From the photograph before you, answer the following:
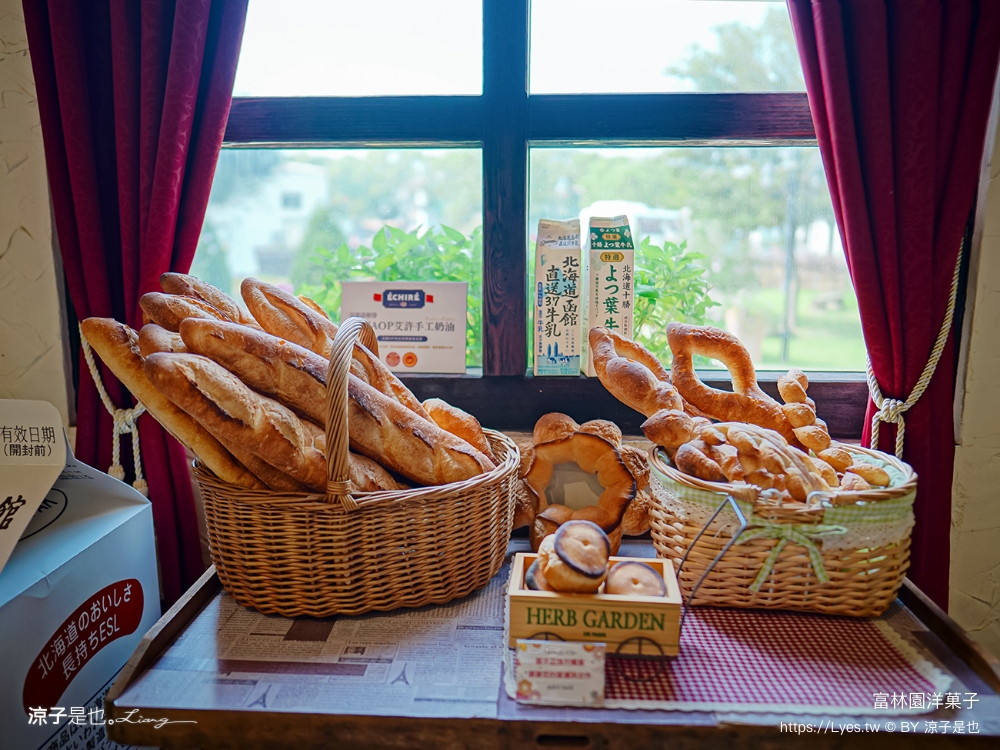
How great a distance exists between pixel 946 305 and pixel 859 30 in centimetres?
63

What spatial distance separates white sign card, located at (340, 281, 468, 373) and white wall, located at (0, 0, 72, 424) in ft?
2.40

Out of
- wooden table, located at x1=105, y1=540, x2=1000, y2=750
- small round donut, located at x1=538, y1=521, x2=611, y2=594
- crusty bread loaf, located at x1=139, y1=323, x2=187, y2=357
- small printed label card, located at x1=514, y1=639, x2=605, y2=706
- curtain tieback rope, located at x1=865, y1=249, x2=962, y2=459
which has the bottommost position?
wooden table, located at x1=105, y1=540, x2=1000, y2=750

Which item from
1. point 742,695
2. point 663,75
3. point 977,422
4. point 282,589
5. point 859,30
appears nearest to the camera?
point 742,695

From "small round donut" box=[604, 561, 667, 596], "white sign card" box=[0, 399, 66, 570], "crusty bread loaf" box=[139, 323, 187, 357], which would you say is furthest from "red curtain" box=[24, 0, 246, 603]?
"small round donut" box=[604, 561, 667, 596]

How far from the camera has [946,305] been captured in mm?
1408

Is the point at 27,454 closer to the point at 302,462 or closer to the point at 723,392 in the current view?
the point at 302,462

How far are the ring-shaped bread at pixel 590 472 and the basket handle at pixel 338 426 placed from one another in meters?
0.49

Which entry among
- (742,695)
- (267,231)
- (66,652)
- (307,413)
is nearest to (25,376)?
(267,231)

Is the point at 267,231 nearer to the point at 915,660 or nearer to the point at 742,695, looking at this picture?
the point at 742,695

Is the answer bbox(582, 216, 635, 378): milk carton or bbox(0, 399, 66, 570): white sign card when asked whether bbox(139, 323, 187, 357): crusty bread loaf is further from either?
bbox(582, 216, 635, 378): milk carton

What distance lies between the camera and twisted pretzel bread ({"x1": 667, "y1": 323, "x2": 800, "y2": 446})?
125 centimetres

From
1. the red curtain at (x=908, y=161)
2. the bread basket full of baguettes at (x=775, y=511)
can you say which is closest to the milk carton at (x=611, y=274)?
the bread basket full of baguettes at (x=775, y=511)

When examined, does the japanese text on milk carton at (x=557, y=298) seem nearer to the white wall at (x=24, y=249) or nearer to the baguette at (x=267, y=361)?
the baguette at (x=267, y=361)

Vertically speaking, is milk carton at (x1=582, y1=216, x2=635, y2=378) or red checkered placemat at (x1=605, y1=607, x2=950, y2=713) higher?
milk carton at (x1=582, y1=216, x2=635, y2=378)
